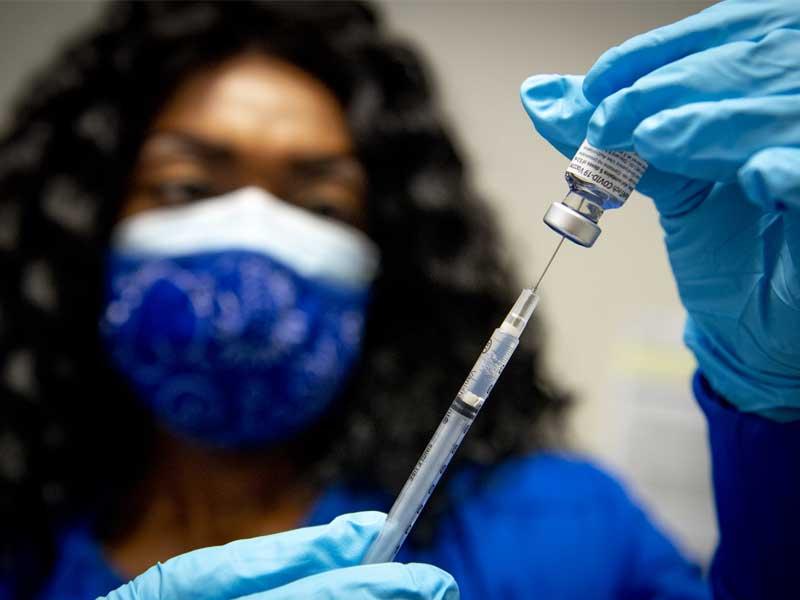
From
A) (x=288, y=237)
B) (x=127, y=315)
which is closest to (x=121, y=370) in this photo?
(x=127, y=315)

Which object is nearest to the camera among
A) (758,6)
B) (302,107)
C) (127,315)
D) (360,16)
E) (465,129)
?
(758,6)

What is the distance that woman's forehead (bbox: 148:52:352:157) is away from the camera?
3.58ft

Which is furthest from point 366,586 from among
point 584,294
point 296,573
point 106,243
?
point 584,294

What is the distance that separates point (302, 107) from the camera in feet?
3.83

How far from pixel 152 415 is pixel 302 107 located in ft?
1.90

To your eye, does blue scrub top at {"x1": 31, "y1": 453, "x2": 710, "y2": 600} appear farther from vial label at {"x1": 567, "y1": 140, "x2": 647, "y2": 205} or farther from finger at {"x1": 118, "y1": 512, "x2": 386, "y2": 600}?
vial label at {"x1": 567, "y1": 140, "x2": 647, "y2": 205}

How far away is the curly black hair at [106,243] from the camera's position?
1.18 meters

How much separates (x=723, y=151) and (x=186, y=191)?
32.9 inches

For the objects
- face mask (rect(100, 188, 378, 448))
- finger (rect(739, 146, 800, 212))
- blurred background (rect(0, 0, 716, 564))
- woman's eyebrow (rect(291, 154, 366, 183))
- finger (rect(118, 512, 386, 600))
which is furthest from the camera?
blurred background (rect(0, 0, 716, 564))

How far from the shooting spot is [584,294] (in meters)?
1.44

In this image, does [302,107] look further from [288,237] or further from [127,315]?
[127,315]

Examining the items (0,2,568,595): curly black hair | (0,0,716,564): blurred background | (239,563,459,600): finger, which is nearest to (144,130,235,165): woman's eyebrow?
(0,2,568,595): curly black hair

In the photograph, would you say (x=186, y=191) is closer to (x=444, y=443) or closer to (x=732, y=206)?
(x=444, y=443)

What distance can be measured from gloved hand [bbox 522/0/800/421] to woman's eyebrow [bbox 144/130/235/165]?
637mm
